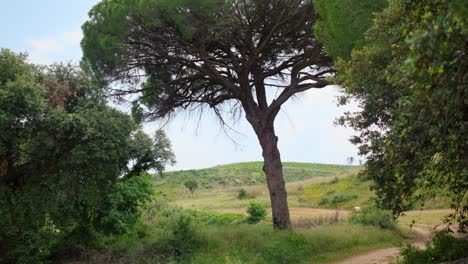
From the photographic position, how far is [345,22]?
10.7 metres

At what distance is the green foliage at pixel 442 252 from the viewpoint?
988cm

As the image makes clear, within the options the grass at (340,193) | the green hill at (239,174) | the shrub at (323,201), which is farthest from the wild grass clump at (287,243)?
the green hill at (239,174)

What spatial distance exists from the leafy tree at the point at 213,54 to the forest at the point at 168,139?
0.17ft

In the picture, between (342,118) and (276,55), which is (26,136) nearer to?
(342,118)

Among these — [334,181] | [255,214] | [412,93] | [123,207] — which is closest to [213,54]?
[123,207]

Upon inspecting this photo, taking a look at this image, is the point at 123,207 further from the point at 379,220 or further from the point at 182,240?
the point at 379,220

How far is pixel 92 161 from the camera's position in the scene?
13.0 metres

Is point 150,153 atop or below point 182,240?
atop

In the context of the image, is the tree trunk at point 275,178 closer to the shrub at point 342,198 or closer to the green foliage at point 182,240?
the green foliage at point 182,240

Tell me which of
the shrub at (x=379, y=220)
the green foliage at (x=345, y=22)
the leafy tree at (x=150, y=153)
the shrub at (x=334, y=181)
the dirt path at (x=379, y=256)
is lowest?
the dirt path at (x=379, y=256)

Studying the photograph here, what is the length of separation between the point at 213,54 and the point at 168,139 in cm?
Answer: 360

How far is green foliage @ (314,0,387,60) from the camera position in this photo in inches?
401

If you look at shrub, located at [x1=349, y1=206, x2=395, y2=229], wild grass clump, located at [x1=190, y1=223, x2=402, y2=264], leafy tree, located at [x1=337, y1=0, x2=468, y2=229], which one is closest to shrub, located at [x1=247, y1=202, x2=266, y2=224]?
shrub, located at [x1=349, y1=206, x2=395, y2=229]

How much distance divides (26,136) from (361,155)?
27.3ft
